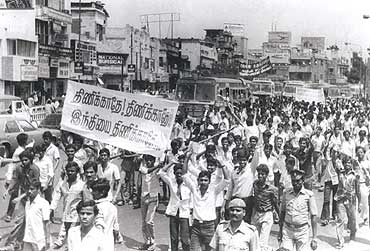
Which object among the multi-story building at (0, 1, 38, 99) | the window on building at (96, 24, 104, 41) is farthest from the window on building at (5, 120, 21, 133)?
the window on building at (96, 24, 104, 41)

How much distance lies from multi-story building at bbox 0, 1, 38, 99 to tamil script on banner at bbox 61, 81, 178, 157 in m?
23.9

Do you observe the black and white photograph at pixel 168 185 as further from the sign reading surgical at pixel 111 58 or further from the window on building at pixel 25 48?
the sign reading surgical at pixel 111 58

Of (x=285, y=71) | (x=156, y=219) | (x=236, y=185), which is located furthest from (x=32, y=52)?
(x=285, y=71)

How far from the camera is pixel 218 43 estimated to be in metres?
85.2

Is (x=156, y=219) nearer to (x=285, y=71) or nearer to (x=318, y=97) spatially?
(x=318, y=97)

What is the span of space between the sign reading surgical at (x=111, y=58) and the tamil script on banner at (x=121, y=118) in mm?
40024

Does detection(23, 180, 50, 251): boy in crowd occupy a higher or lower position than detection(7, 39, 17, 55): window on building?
lower

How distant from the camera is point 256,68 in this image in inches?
1432

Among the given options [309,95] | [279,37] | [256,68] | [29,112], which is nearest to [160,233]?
[29,112]

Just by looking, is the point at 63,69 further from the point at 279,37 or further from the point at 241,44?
the point at 279,37

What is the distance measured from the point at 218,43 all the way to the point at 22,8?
53340mm

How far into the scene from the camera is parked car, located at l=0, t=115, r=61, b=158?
1566 centimetres

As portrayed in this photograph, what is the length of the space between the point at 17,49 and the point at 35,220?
2761 centimetres

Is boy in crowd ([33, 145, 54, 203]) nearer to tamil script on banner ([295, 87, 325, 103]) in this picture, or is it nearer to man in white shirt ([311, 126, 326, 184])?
man in white shirt ([311, 126, 326, 184])
